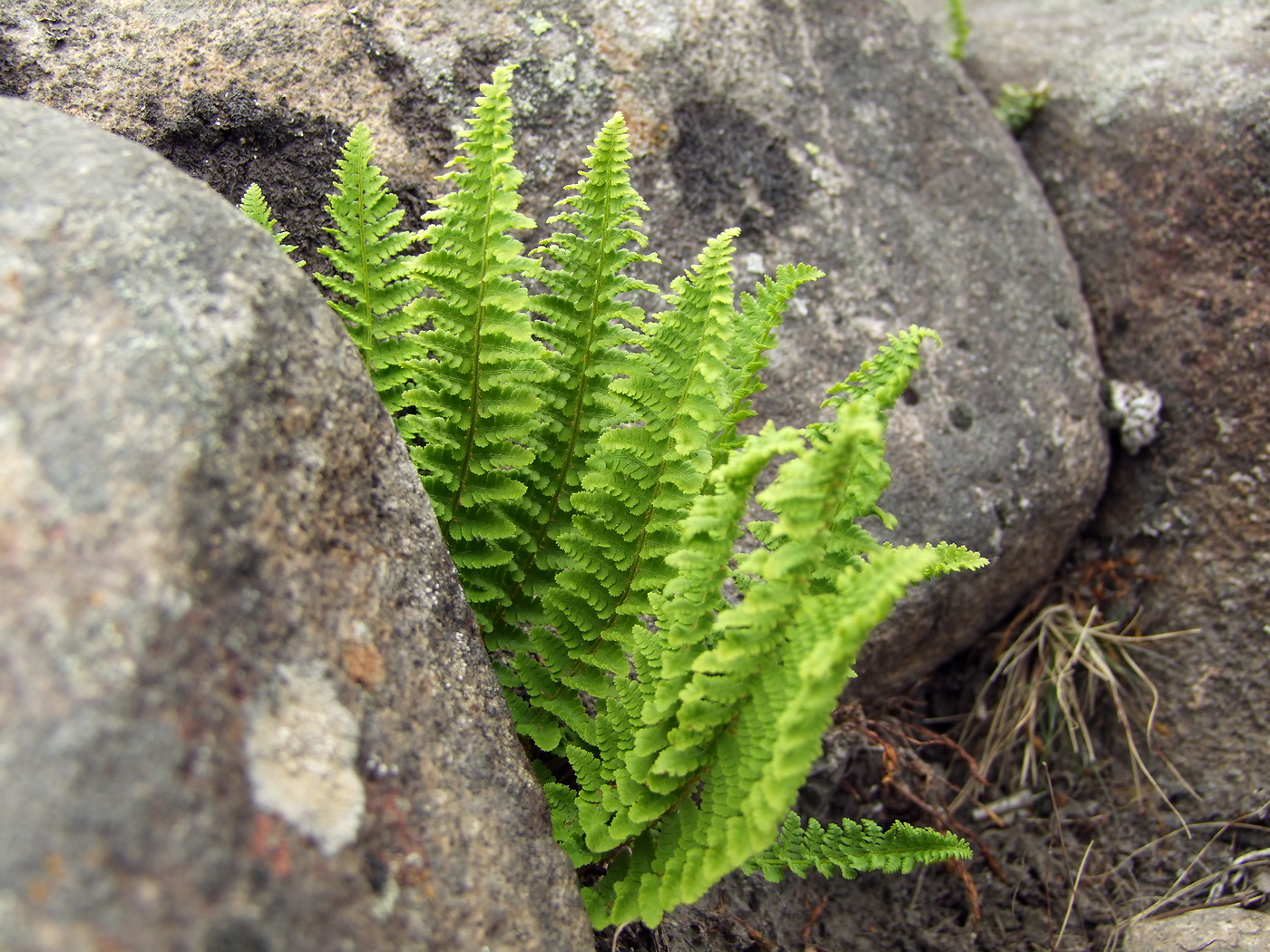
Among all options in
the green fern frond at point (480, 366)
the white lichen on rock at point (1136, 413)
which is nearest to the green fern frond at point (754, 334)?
the green fern frond at point (480, 366)

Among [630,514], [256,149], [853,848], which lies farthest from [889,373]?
[256,149]

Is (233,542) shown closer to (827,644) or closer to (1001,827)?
(827,644)

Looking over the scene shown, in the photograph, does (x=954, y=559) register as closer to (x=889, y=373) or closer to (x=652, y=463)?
(x=889, y=373)

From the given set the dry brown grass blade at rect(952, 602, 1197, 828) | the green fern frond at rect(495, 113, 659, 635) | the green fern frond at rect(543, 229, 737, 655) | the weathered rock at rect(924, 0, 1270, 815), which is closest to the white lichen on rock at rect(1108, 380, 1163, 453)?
the weathered rock at rect(924, 0, 1270, 815)

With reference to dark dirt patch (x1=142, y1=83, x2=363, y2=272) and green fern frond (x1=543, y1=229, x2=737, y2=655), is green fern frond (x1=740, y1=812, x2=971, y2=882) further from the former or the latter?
dark dirt patch (x1=142, y1=83, x2=363, y2=272)

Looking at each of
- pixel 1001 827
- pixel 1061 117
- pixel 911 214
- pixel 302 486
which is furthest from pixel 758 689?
pixel 1061 117
